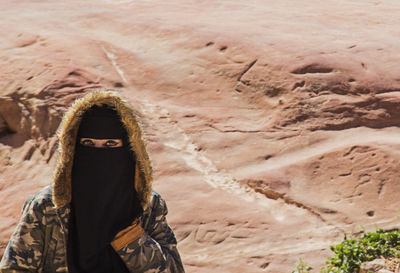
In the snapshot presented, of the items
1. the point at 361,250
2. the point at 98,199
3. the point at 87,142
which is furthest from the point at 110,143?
the point at 361,250

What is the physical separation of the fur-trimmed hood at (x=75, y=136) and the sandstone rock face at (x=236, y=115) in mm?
2161

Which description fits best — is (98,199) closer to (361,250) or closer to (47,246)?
(47,246)

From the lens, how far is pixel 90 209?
2662mm

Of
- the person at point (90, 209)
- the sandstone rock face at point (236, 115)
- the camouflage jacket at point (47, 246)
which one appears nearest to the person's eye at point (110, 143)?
the person at point (90, 209)

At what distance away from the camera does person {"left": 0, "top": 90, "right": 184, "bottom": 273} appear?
8.68 feet

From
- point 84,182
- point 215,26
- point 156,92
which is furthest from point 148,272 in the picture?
point 215,26

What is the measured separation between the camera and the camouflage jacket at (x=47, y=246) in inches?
104

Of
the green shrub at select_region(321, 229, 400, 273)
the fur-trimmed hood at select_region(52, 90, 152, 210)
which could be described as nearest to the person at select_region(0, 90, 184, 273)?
the fur-trimmed hood at select_region(52, 90, 152, 210)

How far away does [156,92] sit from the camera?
653 cm

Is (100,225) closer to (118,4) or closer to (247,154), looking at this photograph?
(247,154)

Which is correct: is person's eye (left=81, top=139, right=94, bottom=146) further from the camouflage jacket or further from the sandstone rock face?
the sandstone rock face

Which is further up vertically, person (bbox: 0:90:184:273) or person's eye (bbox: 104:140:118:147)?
person's eye (bbox: 104:140:118:147)

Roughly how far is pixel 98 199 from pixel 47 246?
31cm

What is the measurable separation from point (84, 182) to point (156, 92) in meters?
3.89
